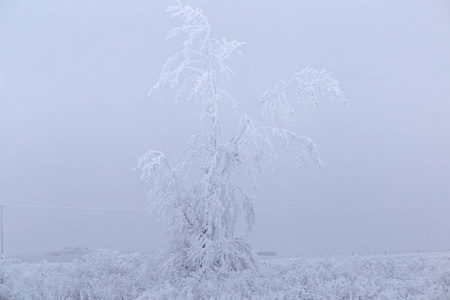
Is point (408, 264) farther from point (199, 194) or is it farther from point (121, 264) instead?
point (121, 264)

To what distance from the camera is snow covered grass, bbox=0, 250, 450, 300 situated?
199 inches

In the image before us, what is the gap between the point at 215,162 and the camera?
5.88m

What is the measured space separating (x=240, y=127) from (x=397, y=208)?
428cm

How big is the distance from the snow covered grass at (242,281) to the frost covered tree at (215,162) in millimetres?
301

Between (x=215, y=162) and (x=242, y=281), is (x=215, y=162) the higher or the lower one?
the higher one

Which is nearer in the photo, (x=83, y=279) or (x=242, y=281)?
(x=242, y=281)

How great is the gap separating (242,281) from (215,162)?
129 centimetres

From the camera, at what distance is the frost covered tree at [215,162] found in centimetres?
577

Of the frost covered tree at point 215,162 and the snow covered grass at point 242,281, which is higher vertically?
the frost covered tree at point 215,162

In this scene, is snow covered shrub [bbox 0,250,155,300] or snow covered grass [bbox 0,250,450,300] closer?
snow covered grass [bbox 0,250,450,300]

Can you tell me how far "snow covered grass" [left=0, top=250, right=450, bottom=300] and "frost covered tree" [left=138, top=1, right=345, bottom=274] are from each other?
0.30m

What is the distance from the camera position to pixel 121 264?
625 centimetres

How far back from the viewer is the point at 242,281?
17.6ft

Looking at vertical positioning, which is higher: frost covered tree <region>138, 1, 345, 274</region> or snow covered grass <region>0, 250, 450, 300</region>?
frost covered tree <region>138, 1, 345, 274</region>
